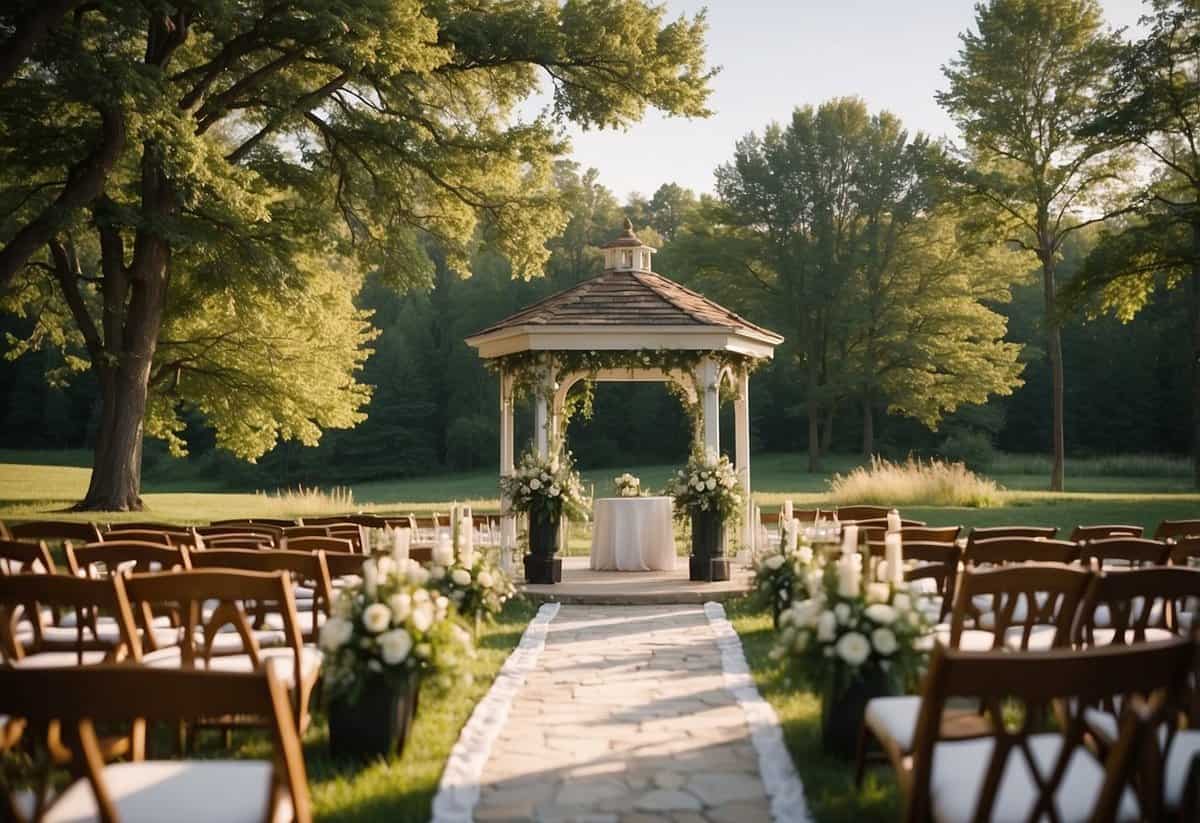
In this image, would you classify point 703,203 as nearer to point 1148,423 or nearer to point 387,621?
point 1148,423

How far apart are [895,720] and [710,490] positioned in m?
8.67

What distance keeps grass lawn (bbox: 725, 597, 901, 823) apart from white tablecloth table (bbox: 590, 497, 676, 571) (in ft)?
19.3

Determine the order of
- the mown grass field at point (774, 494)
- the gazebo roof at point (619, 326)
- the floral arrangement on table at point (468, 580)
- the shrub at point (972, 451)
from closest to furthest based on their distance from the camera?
the floral arrangement on table at point (468, 580)
the gazebo roof at point (619, 326)
the mown grass field at point (774, 494)
the shrub at point (972, 451)

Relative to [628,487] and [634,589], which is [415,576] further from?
[628,487]

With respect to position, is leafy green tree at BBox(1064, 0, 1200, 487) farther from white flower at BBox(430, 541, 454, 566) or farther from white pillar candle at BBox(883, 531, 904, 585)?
white pillar candle at BBox(883, 531, 904, 585)

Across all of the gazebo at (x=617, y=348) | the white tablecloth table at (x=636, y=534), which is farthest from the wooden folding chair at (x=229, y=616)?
the white tablecloth table at (x=636, y=534)

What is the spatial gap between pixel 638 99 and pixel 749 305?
2474 centimetres

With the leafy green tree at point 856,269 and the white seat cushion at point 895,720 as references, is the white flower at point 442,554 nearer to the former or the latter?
the white seat cushion at point 895,720

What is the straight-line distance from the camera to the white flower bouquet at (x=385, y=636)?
16.5ft

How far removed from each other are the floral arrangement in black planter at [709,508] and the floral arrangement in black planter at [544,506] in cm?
132

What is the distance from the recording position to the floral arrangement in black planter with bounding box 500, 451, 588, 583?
1235 cm

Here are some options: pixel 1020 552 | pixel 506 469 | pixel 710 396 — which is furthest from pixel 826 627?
pixel 506 469

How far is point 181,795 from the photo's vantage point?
10.2 ft

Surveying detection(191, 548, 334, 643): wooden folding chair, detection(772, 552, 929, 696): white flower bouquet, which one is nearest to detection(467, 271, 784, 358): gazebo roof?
detection(191, 548, 334, 643): wooden folding chair
